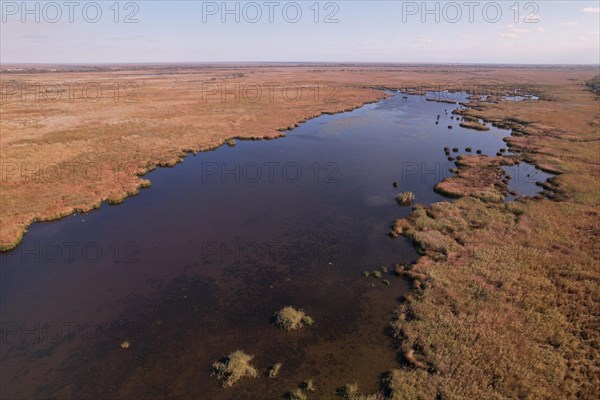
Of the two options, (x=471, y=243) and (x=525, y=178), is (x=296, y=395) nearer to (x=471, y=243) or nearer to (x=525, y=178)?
(x=471, y=243)

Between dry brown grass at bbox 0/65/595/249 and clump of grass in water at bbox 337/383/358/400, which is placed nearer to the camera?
clump of grass in water at bbox 337/383/358/400

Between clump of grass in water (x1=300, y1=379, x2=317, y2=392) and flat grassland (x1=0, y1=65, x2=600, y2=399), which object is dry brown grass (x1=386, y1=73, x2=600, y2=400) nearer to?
flat grassland (x1=0, y1=65, x2=600, y2=399)

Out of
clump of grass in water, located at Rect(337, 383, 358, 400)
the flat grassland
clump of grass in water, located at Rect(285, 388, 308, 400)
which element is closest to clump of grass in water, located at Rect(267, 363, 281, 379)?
clump of grass in water, located at Rect(285, 388, 308, 400)

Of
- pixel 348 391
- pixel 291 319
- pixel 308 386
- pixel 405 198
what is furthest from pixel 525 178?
pixel 308 386

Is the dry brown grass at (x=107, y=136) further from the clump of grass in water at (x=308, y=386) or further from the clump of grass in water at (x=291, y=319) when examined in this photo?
the clump of grass in water at (x=308, y=386)

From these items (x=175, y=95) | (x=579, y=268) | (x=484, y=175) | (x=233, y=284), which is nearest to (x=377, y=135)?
(x=484, y=175)

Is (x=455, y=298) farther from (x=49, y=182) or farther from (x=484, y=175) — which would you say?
(x=49, y=182)

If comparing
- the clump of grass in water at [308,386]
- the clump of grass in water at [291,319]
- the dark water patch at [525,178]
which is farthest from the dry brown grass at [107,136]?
the clump of grass in water at [308,386]
